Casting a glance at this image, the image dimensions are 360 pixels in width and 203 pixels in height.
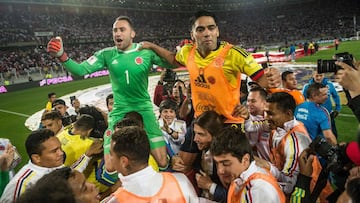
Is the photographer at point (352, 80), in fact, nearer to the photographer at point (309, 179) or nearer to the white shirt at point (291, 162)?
the photographer at point (309, 179)

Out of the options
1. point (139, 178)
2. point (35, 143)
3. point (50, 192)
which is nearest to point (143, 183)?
point (139, 178)

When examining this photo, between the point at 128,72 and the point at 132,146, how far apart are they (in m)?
2.12

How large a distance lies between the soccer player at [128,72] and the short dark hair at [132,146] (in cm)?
181

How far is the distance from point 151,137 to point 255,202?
236 centimetres

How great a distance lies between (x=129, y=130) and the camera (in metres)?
2.71

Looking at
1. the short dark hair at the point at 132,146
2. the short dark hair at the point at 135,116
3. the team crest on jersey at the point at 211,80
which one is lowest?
the short dark hair at the point at 135,116

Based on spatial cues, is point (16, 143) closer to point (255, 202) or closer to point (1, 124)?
point (1, 124)

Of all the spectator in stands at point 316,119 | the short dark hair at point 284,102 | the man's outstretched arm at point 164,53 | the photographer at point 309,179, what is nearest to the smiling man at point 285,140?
the short dark hair at point 284,102

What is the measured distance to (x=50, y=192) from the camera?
1.77 meters

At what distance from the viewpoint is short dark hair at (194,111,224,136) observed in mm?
3492

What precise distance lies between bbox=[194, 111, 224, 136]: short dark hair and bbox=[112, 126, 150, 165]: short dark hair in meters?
1.01

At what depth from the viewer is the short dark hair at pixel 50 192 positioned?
173 cm

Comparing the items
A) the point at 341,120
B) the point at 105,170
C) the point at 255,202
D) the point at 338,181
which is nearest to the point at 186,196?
the point at 255,202

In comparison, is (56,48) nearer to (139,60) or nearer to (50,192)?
(139,60)
